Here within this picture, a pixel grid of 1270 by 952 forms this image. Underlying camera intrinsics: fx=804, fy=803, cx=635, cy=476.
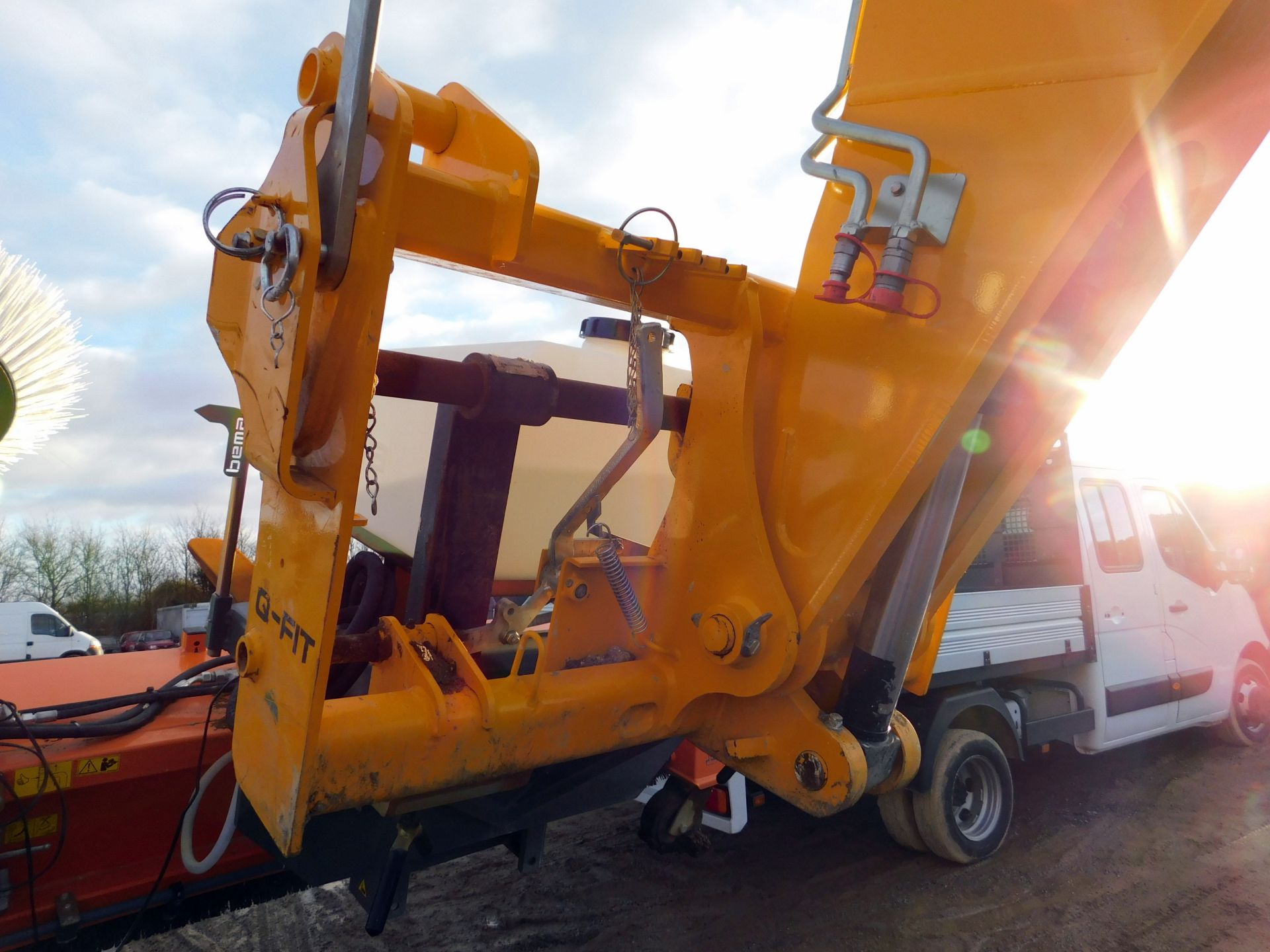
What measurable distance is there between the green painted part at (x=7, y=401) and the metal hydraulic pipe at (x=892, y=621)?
2168 millimetres

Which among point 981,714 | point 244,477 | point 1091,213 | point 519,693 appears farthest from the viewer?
point 981,714

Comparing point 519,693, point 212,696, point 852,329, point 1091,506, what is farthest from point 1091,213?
point 1091,506

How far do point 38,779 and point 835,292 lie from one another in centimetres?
226

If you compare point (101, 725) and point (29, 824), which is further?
point (101, 725)

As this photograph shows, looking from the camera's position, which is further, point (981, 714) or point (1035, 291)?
point (981, 714)

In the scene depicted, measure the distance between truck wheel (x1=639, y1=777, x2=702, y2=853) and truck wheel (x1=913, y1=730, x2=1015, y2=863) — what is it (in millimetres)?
1242

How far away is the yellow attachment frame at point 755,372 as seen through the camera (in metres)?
1.48

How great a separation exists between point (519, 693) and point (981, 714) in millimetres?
3318

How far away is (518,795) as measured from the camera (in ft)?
6.98

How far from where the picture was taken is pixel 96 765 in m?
2.09

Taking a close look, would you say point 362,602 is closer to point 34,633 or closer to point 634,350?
point 634,350

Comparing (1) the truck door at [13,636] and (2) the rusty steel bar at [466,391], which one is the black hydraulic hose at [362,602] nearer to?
(2) the rusty steel bar at [466,391]

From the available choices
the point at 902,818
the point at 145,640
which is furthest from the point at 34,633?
the point at 902,818

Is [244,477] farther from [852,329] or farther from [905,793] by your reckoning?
[905,793]
